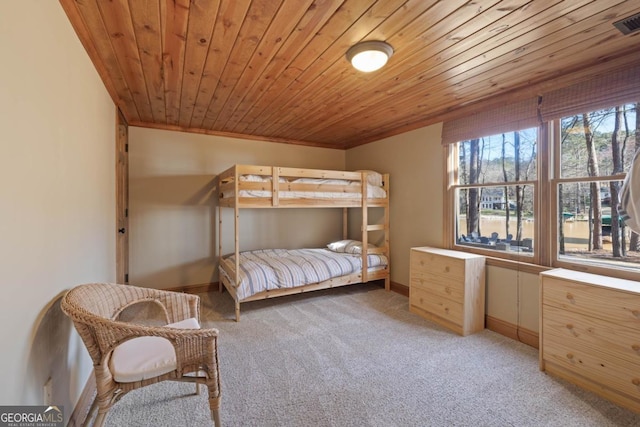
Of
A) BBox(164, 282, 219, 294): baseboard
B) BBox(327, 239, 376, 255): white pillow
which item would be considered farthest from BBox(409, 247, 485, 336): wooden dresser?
BBox(164, 282, 219, 294): baseboard

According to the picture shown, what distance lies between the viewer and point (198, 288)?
3998 mm

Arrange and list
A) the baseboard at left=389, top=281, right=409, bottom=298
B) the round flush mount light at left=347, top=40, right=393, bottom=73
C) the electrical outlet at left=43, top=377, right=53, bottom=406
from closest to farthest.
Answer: the electrical outlet at left=43, top=377, right=53, bottom=406
the round flush mount light at left=347, top=40, right=393, bottom=73
the baseboard at left=389, top=281, right=409, bottom=298

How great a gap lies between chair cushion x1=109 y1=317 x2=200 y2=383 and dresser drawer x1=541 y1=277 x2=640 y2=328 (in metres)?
2.54

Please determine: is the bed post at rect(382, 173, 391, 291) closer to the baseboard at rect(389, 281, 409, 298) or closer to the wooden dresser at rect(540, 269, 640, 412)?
the baseboard at rect(389, 281, 409, 298)

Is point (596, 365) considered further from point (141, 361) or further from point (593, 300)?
point (141, 361)

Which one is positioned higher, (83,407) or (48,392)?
(48,392)

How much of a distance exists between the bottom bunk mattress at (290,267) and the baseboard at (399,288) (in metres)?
0.32

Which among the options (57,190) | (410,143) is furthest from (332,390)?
(410,143)

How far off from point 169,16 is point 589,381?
349 centimetres

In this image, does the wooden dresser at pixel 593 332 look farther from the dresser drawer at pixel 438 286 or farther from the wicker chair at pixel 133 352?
the wicker chair at pixel 133 352

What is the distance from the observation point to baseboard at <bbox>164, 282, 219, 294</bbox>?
3904 mm

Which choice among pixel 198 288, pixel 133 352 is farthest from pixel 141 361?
pixel 198 288

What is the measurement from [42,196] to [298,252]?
10.3 feet

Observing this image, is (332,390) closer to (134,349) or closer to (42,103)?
(134,349)
